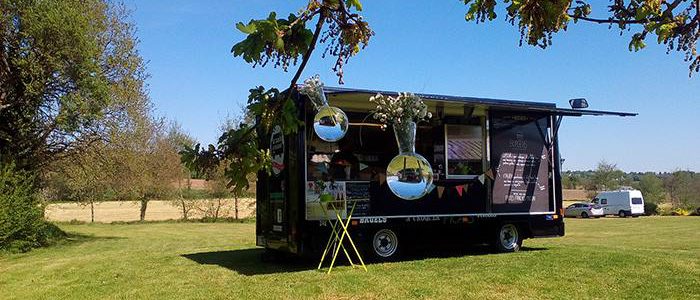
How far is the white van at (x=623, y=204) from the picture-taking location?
49.5m

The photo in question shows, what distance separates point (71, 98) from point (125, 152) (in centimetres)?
322

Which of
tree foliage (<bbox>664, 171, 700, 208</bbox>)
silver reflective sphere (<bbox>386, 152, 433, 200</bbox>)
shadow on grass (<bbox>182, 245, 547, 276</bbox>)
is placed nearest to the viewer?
silver reflective sphere (<bbox>386, 152, 433, 200</bbox>)

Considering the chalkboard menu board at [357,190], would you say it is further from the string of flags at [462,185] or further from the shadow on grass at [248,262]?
the shadow on grass at [248,262]

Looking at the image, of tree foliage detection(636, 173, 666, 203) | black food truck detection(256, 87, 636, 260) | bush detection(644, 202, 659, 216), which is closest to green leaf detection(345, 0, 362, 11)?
black food truck detection(256, 87, 636, 260)

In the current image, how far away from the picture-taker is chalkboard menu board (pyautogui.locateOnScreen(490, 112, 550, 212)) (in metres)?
13.0

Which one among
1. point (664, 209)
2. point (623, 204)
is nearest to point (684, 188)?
point (664, 209)

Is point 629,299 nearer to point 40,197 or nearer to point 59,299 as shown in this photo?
point 59,299

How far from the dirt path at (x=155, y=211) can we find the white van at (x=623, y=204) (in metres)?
28.9

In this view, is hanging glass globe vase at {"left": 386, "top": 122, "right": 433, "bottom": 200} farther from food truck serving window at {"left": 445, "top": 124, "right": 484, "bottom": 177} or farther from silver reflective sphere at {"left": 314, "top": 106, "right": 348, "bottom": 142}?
food truck serving window at {"left": 445, "top": 124, "right": 484, "bottom": 177}

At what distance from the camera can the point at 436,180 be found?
12.2 meters

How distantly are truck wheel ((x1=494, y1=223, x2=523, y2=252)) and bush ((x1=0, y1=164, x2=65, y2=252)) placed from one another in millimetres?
12495

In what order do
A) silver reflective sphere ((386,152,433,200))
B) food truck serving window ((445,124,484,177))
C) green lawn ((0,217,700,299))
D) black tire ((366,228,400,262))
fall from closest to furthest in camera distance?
silver reflective sphere ((386,152,433,200)) → green lawn ((0,217,700,299)) → black tire ((366,228,400,262)) → food truck serving window ((445,124,484,177))

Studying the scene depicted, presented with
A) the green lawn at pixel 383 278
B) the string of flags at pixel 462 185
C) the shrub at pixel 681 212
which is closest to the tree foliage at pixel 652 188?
the shrub at pixel 681 212

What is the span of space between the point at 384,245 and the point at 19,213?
37.3ft
